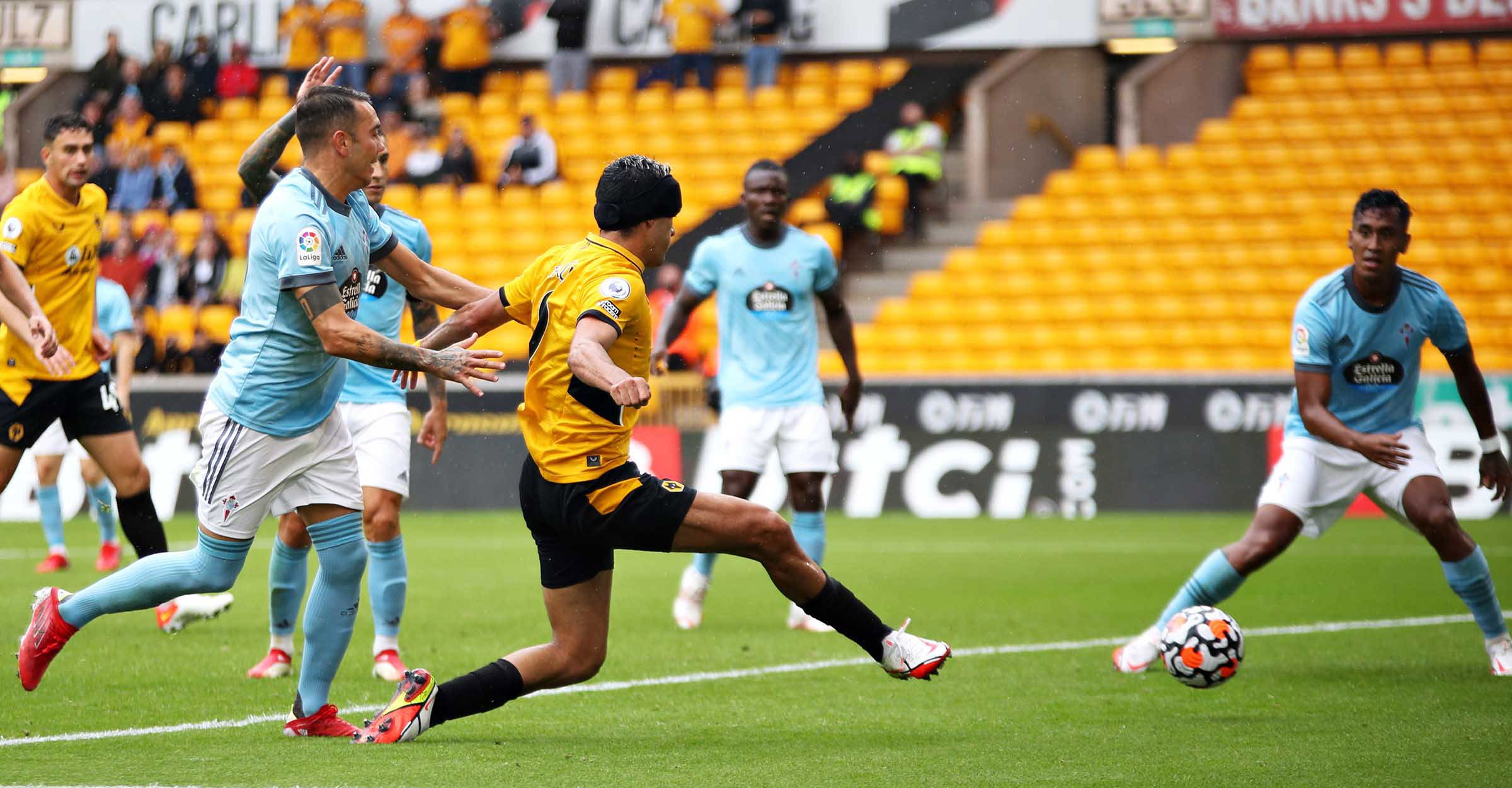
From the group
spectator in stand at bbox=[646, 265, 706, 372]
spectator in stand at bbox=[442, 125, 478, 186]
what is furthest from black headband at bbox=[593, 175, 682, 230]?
spectator in stand at bbox=[442, 125, 478, 186]

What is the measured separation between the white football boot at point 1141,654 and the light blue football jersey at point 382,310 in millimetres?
3486

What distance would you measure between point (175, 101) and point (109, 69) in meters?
1.11

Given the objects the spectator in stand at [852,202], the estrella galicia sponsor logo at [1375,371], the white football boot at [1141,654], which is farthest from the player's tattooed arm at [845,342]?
the spectator in stand at [852,202]

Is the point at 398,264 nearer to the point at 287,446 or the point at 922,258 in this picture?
the point at 287,446

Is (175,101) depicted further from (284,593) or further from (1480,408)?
(1480,408)

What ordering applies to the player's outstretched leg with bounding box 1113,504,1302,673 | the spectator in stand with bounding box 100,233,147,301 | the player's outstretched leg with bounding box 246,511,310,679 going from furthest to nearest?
the spectator in stand with bounding box 100,233,147,301
the player's outstretched leg with bounding box 1113,504,1302,673
the player's outstretched leg with bounding box 246,511,310,679

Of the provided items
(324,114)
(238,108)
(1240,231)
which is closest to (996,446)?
(1240,231)

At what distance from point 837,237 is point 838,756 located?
16.2m

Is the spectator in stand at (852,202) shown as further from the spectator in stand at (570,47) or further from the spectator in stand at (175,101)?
the spectator in stand at (175,101)

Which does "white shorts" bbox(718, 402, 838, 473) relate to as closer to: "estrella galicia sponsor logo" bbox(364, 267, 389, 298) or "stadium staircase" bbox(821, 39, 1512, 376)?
"estrella galicia sponsor logo" bbox(364, 267, 389, 298)

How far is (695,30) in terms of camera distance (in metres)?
23.0

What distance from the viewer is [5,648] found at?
26.2 ft

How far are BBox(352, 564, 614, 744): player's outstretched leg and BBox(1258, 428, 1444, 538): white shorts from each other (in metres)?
3.34

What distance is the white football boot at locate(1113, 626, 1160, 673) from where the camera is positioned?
7430 mm
